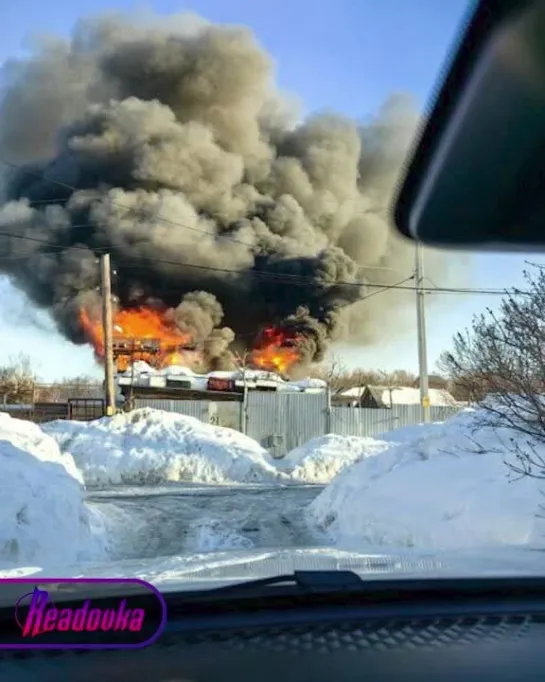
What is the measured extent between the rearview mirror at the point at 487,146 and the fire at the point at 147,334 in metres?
43.2

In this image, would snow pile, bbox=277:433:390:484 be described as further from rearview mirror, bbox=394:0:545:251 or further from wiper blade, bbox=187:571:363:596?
wiper blade, bbox=187:571:363:596

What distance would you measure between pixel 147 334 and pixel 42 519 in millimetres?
43782

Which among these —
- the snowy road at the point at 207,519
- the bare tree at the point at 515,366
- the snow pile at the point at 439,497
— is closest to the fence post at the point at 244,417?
the snowy road at the point at 207,519

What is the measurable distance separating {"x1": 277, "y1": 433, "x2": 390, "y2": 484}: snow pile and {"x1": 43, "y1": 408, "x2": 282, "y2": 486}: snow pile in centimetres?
63

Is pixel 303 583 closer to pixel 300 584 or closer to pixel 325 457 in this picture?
pixel 300 584

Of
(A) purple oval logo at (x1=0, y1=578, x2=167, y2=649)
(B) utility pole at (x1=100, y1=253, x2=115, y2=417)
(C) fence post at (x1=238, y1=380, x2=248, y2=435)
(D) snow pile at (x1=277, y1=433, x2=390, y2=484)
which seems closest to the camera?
(A) purple oval logo at (x1=0, y1=578, x2=167, y2=649)

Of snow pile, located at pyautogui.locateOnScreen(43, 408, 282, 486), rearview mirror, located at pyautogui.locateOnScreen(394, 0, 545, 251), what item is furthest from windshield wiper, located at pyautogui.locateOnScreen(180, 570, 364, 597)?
snow pile, located at pyautogui.locateOnScreen(43, 408, 282, 486)

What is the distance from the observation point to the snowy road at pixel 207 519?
8.37m

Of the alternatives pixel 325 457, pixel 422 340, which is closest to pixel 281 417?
pixel 422 340

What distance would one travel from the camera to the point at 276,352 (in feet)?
172

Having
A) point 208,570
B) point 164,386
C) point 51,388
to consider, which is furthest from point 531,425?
point 51,388

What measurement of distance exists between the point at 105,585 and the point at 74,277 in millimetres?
49737

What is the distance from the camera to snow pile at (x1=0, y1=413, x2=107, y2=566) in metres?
7.00

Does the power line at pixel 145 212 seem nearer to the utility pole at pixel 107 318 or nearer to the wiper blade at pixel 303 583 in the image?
the utility pole at pixel 107 318
